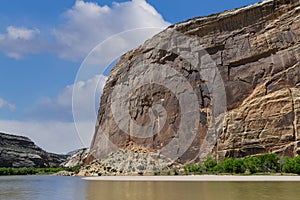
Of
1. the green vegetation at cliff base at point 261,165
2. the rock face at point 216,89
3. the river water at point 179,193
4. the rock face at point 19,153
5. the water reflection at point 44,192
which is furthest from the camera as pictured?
the rock face at point 19,153

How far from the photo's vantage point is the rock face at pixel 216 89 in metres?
72.8

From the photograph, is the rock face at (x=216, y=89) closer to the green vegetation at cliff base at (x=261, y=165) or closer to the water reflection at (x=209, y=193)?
the green vegetation at cliff base at (x=261, y=165)

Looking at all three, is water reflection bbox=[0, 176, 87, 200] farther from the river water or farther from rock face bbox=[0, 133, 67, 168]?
rock face bbox=[0, 133, 67, 168]

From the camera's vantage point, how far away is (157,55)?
329ft

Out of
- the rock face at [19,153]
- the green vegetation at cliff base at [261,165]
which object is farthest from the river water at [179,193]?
the rock face at [19,153]

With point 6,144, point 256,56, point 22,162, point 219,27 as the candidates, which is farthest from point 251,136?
point 6,144

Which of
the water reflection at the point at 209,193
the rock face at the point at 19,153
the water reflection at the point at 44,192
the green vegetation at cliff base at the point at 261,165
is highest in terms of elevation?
the rock face at the point at 19,153

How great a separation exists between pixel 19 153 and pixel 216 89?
12504 centimetres

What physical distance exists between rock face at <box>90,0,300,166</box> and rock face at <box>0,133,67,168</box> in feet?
250

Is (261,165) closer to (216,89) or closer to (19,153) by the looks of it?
(216,89)

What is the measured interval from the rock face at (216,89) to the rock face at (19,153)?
250ft

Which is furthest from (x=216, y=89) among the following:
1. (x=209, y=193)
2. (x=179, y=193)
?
(x=209, y=193)

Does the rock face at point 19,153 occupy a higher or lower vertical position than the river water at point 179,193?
higher

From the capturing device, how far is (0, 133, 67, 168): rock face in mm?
169500
